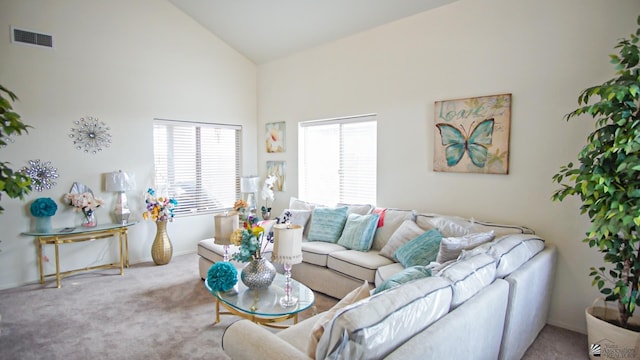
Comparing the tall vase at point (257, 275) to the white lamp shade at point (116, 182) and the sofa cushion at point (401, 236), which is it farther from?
the white lamp shade at point (116, 182)

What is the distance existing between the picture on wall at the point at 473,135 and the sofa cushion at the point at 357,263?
3.96 feet

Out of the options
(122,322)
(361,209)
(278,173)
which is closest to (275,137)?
(278,173)

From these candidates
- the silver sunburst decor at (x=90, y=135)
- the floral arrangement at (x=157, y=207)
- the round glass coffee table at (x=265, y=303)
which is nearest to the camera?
the round glass coffee table at (x=265, y=303)

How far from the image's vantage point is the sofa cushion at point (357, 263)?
3152 mm

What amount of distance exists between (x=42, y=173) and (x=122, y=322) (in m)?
2.26

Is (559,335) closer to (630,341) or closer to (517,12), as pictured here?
(630,341)

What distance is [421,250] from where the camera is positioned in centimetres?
299

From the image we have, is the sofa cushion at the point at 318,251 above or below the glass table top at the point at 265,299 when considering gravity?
above

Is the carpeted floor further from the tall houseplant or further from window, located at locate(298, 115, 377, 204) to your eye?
window, located at locate(298, 115, 377, 204)

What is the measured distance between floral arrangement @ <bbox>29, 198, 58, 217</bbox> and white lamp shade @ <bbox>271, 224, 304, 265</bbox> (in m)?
3.15

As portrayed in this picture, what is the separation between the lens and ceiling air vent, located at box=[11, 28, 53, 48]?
3.88 meters

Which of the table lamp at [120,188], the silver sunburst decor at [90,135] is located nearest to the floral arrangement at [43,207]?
the table lamp at [120,188]

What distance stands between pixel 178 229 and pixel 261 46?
3.10 metres

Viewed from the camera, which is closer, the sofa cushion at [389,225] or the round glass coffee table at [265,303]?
the round glass coffee table at [265,303]
